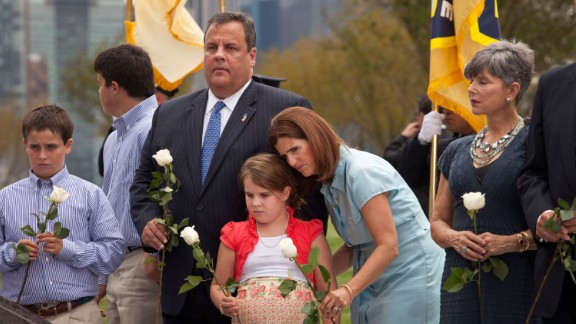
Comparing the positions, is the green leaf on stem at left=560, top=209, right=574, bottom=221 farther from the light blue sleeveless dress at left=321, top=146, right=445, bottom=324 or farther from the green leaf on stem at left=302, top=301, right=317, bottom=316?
the green leaf on stem at left=302, top=301, right=317, bottom=316

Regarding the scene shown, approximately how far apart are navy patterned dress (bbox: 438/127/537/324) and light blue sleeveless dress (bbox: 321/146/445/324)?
14 centimetres

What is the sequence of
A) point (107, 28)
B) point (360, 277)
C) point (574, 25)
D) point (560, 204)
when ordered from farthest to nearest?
point (107, 28) < point (574, 25) < point (360, 277) < point (560, 204)

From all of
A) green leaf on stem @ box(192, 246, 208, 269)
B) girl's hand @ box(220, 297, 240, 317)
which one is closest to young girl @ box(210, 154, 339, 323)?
girl's hand @ box(220, 297, 240, 317)

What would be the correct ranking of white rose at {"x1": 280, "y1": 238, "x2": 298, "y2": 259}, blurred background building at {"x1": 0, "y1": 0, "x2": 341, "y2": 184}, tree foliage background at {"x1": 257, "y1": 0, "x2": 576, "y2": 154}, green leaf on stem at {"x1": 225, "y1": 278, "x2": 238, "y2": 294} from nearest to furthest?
white rose at {"x1": 280, "y1": 238, "x2": 298, "y2": 259}, green leaf on stem at {"x1": 225, "y1": 278, "x2": 238, "y2": 294}, tree foliage background at {"x1": 257, "y1": 0, "x2": 576, "y2": 154}, blurred background building at {"x1": 0, "y1": 0, "x2": 341, "y2": 184}

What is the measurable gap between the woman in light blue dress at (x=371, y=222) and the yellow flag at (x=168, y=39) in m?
5.43

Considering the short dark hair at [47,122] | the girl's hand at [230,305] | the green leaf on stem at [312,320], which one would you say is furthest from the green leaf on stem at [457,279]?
the short dark hair at [47,122]

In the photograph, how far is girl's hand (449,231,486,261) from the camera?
540 centimetres

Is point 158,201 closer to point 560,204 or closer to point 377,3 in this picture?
point 560,204

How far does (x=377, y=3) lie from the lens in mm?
34656

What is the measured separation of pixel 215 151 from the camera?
20.1 ft

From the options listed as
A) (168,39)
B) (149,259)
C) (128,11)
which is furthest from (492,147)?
(128,11)

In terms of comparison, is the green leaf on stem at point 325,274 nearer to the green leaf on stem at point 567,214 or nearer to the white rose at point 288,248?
the white rose at point 288,248

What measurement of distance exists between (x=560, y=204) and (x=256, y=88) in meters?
1.95

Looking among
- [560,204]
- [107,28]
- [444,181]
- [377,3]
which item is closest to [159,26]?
[444,181]
